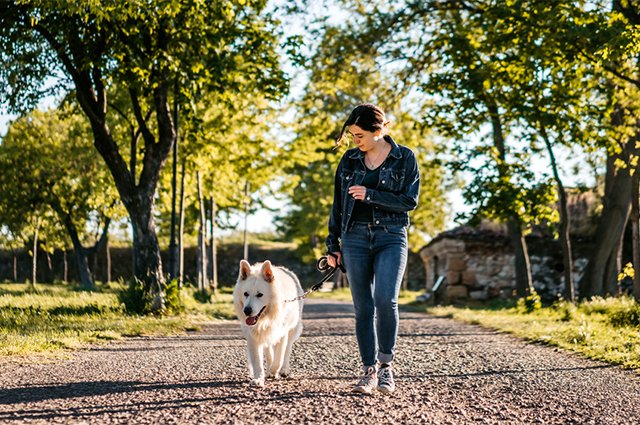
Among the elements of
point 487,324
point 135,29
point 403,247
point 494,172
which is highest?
point 135,29

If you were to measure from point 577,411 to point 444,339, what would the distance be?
18.7ft

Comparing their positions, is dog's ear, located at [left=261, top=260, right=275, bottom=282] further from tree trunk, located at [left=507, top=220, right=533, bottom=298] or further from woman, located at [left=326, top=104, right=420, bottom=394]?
tree trunk, located at [left=507, top=220, right=533, bottom=298]

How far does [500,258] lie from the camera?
25.7m

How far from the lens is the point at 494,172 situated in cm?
1712

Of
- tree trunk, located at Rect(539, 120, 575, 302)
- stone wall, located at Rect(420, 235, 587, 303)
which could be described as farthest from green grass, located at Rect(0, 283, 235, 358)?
stone wall, located at Rect(420, 235, 587, 303)

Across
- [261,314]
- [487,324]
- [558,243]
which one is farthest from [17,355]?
[558,243]

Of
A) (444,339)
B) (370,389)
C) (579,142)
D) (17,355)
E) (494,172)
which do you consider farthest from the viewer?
(494,172)

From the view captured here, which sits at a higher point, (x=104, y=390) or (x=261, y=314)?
(x=261, y=314)

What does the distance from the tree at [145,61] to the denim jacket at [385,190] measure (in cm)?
680

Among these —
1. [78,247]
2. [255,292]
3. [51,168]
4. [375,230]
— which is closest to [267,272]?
[255,292]

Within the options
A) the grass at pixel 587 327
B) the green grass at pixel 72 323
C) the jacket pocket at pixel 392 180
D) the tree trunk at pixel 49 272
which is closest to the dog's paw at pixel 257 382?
the jacket pocket at pixel 392 180

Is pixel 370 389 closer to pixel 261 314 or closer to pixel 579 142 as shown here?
pixel 261 314

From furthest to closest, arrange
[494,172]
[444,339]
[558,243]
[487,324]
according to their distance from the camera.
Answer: [558,243] < [494,172] < [487,324] < [444,339]

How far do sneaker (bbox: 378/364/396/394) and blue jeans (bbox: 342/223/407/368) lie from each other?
67 mm
